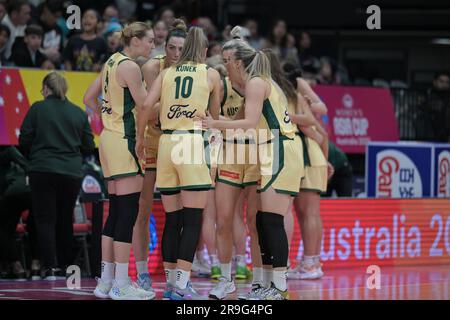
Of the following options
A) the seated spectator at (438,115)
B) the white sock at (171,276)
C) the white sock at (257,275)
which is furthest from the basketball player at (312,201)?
the seated spectator at (438,115)

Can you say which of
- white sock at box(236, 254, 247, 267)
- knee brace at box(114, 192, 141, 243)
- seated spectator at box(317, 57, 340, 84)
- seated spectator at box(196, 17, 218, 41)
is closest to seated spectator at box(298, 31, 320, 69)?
seated spectator at box(317, 57, 340, 84)

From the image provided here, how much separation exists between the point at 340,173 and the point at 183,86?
20.1 ft

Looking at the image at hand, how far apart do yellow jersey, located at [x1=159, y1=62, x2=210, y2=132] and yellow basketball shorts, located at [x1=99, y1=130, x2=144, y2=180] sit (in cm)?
38

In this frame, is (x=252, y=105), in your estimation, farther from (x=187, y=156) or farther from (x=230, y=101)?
(x=230, y=101)

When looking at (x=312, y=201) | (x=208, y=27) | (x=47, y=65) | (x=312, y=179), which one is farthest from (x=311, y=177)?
(x=208, y=27)

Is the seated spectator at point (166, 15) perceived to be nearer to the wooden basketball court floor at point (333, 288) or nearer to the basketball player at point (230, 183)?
the wooden basketball court floor at point (333, 288)

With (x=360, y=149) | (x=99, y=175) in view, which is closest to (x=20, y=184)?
(x=99, y=175)

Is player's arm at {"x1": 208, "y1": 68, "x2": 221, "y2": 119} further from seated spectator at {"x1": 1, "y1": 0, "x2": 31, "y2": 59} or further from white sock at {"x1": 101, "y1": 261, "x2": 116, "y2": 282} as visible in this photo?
seated spectator at {"x1": 1, "y1": 0, "x2": 31, "y2": 59}

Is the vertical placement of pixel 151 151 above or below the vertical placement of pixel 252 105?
below

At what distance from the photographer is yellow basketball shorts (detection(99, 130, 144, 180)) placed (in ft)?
28.9

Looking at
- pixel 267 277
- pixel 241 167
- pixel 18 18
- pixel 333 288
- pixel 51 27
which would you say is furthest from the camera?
pixel 51 27

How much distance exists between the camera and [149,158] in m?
9.34

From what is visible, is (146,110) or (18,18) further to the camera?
(18,18)

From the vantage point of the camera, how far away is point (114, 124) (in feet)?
29.1
